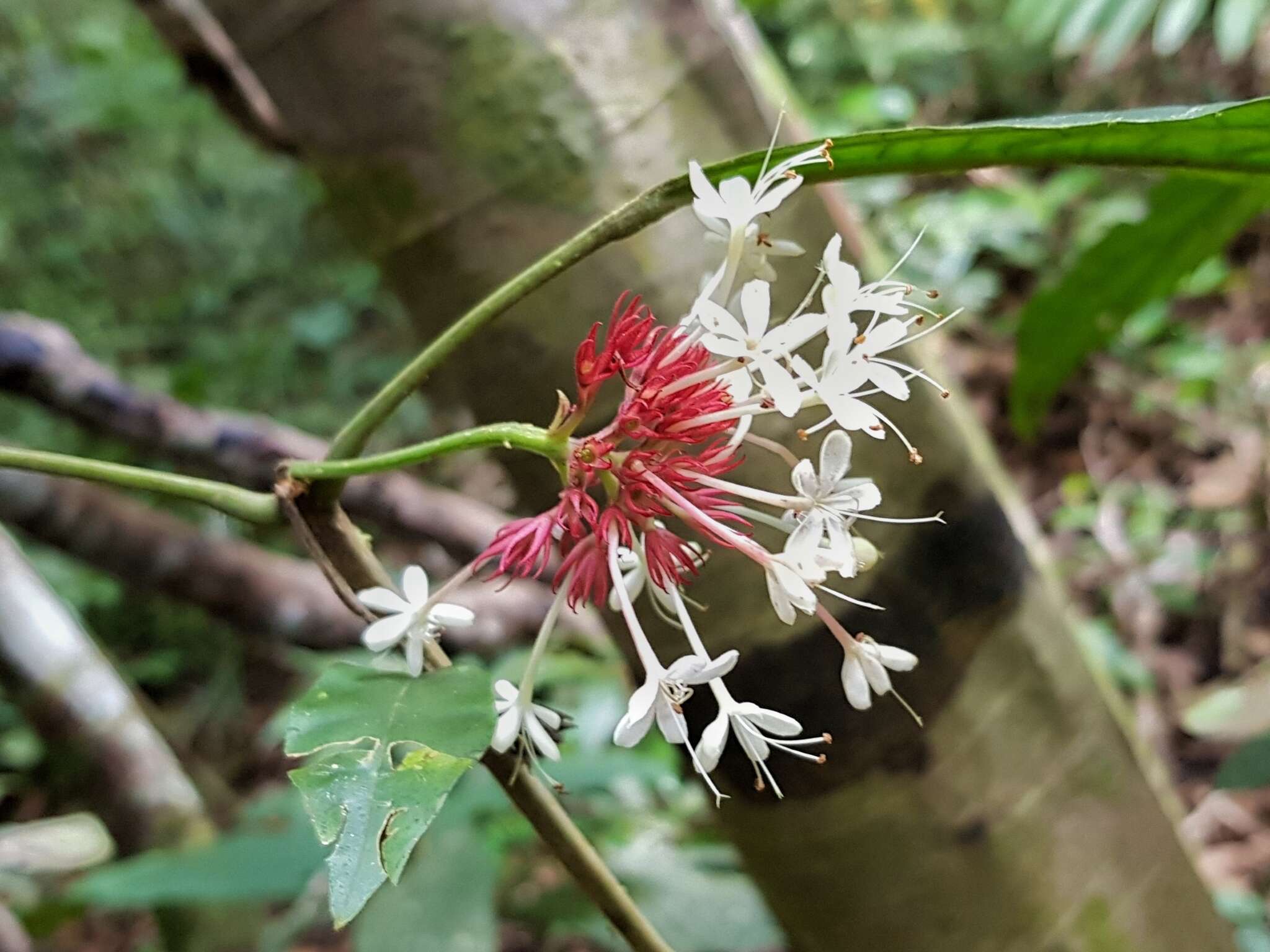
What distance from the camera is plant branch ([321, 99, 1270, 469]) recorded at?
36cm

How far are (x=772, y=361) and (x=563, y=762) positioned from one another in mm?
779

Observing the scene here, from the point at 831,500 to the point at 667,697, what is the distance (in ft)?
0.31

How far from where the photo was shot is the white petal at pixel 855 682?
1.19 feet

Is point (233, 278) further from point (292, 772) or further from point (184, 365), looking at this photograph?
point (292, 772)

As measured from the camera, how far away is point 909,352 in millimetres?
641

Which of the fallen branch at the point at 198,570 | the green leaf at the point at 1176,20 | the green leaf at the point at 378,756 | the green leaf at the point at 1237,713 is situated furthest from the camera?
the green leaf at the point at 1176,20

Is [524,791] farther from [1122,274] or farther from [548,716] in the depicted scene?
[1122,274]

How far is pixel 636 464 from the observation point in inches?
13.9

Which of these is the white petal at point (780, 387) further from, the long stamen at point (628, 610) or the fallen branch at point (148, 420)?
the fallen branch at point (148, 420)

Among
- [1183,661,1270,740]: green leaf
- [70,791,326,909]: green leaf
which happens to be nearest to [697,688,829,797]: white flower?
[70,791,326,909]: green leaf

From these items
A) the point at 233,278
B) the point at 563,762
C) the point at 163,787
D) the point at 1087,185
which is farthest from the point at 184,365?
the point at 1087,185

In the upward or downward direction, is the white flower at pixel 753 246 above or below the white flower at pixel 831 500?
above

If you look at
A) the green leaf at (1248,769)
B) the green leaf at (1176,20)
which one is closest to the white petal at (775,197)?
the green leaf at (1248,769)

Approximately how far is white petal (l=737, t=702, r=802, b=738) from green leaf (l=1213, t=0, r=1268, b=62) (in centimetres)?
171
